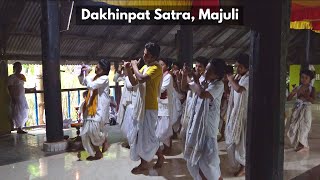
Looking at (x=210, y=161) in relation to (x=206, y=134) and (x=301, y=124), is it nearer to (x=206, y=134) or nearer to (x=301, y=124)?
(x=206, y=134)

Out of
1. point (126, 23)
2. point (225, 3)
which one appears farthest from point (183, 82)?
point (126, 23)

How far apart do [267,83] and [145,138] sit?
8.18 ft

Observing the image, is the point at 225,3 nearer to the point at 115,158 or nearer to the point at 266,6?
the point at 266,6

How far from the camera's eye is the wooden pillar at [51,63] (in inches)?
239

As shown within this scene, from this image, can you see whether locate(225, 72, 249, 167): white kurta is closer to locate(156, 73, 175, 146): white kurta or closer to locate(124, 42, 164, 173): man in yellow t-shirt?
locate(124, 42, 164, 173): man in yellow t-shirt

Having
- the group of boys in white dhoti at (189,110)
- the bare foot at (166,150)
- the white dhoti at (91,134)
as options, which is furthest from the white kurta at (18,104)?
the bare foot at (166,150)

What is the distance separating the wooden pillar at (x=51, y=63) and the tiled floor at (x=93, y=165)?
67cm

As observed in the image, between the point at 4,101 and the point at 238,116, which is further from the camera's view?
the point at 4,101

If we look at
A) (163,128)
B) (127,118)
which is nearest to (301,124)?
(163,128)

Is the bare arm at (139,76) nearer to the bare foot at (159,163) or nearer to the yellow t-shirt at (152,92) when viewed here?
the yellow t-shirt at (152,92)

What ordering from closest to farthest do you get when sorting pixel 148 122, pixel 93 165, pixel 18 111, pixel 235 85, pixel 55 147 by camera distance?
pixel 235 85, pixel 148 122, pixel 93 165, pixel 55 147, pixel 18 111

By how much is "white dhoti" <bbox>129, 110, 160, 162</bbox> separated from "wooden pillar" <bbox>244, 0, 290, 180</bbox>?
219 centimetres

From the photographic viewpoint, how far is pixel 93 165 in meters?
5.29

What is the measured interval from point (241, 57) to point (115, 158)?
279 cm
